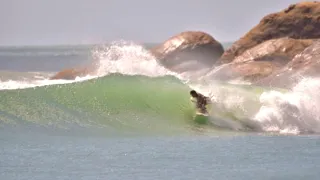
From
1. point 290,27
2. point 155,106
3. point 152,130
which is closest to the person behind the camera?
point 152,130

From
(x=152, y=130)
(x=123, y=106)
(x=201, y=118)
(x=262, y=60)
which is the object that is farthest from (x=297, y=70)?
(x=152, y=130)

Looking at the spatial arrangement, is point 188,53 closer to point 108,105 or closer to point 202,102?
point 108,105

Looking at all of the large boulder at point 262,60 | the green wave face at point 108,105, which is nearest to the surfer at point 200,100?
the green wave face at point 108,105

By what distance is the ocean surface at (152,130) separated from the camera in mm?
21531

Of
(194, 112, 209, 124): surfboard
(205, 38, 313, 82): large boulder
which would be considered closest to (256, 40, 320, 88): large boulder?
(205, 38, 313, 82): large boulder

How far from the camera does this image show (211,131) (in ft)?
97.5

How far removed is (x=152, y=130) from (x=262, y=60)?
1565 centimetres

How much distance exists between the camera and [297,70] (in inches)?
1533

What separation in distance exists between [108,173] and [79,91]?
12764mm

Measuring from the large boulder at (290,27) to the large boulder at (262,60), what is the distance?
10.7 feet

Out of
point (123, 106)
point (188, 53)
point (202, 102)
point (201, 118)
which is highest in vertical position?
point (188, 53)

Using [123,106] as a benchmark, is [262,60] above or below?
above

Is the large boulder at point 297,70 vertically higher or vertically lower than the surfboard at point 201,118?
higher

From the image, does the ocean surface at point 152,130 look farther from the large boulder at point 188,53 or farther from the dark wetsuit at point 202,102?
the large boulder at point 188,53
